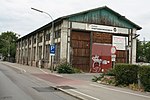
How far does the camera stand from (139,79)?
18.7 m

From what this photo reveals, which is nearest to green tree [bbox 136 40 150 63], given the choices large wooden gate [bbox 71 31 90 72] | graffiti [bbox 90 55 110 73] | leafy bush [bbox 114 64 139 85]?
graffiti [bbox 90 55 110 73]

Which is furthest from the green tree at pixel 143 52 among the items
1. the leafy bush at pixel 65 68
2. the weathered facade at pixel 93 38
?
the leafy bush at pixel 65 68

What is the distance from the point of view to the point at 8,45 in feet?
347

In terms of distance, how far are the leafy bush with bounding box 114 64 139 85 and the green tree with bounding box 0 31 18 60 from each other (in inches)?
3198

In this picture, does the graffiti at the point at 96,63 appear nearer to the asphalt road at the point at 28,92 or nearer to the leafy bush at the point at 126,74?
the leafy bush at the point at 126,74

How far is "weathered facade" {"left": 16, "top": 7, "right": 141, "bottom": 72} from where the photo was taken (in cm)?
4000

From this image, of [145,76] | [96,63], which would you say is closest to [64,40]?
[96,63]

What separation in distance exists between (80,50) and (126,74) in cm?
2043

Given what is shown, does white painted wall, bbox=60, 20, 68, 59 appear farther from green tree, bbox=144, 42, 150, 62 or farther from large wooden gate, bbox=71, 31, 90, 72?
green tree, bbox=144, 42, 150, 62

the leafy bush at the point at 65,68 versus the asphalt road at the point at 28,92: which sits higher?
the leafy bush at the point at 65,68

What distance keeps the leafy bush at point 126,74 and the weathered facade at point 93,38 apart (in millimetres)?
19069

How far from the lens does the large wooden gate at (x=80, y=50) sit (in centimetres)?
4006

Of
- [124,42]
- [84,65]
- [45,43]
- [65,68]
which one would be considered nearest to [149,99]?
[65,68]

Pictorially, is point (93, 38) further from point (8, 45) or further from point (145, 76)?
point (8, 45)
